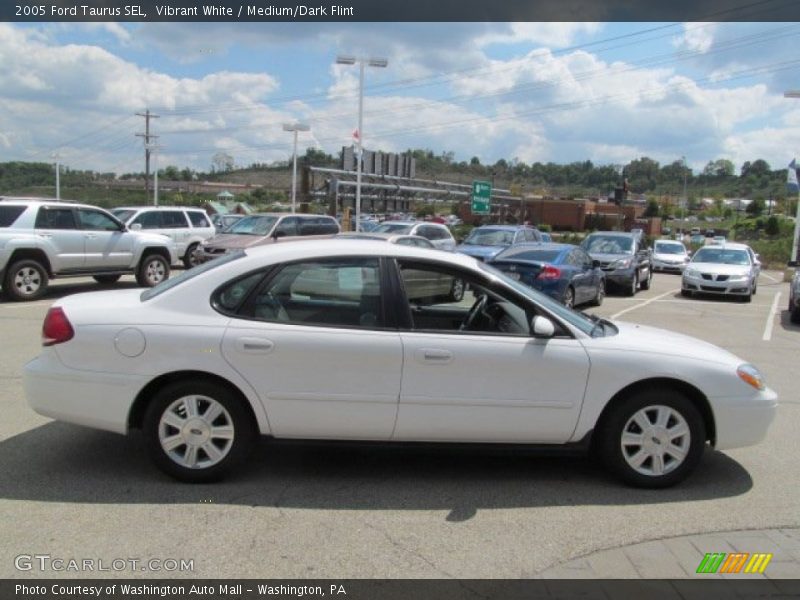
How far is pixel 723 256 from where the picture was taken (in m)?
19.5

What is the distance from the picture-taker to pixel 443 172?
145 metres

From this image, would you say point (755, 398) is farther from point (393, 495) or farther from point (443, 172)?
point (443, 172)

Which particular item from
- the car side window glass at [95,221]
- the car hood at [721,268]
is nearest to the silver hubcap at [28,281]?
the car side window glass at [95,221]

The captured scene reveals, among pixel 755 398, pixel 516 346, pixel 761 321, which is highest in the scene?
pixel 516 346

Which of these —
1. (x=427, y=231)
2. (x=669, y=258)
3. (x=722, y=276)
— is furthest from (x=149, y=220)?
(x=669, y=258)

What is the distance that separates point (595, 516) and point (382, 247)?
2.15 metres

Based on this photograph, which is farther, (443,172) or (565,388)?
(443,172)

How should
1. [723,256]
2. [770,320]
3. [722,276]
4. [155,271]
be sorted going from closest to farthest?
[770,320]
[155,271]
[722,276]
[723,256]

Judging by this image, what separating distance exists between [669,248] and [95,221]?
2497 cm

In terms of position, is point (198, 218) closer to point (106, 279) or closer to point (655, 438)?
point (106, 279)

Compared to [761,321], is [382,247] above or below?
above
